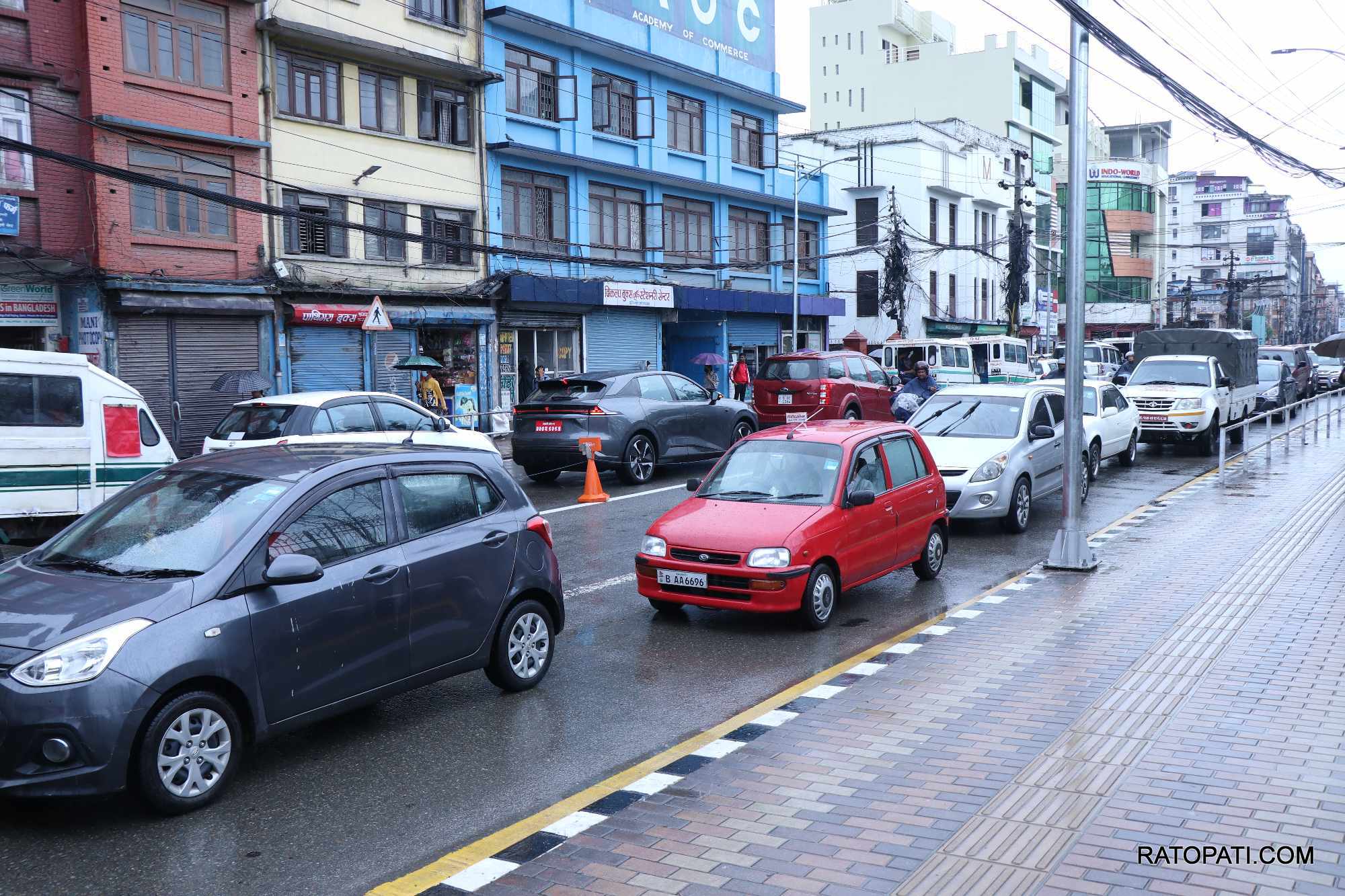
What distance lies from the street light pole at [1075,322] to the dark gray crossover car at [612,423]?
25.5 feet

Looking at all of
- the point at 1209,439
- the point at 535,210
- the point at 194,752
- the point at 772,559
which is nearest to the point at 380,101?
the point at 535,210

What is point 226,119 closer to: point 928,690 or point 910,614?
point 910,614

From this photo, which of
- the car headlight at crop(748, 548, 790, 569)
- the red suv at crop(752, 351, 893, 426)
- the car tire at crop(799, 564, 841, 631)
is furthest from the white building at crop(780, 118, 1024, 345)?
the car headlight at crop(748, 548, 790, 569)

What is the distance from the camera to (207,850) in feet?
16.4

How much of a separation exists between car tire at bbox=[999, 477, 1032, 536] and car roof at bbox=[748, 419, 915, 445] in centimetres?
320

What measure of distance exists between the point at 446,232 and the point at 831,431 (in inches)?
765

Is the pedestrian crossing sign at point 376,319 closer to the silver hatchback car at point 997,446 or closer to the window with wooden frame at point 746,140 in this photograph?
the silver hatchback car at point 997,446

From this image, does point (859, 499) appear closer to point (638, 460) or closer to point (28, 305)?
point (638, 460)

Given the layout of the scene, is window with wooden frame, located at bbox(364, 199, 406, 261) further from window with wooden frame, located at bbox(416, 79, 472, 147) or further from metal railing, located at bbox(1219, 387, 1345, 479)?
metal railing, located at bbox(1219, 387, 1345, 479)

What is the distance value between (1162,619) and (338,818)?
22.2ft

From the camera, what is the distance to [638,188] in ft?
110

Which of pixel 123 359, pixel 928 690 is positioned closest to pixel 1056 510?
pixel 928 690

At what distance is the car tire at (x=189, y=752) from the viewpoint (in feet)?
16.9

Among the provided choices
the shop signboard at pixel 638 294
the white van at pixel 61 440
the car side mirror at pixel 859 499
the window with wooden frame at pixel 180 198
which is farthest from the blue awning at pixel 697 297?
the car side mirror at pixel 859 499
